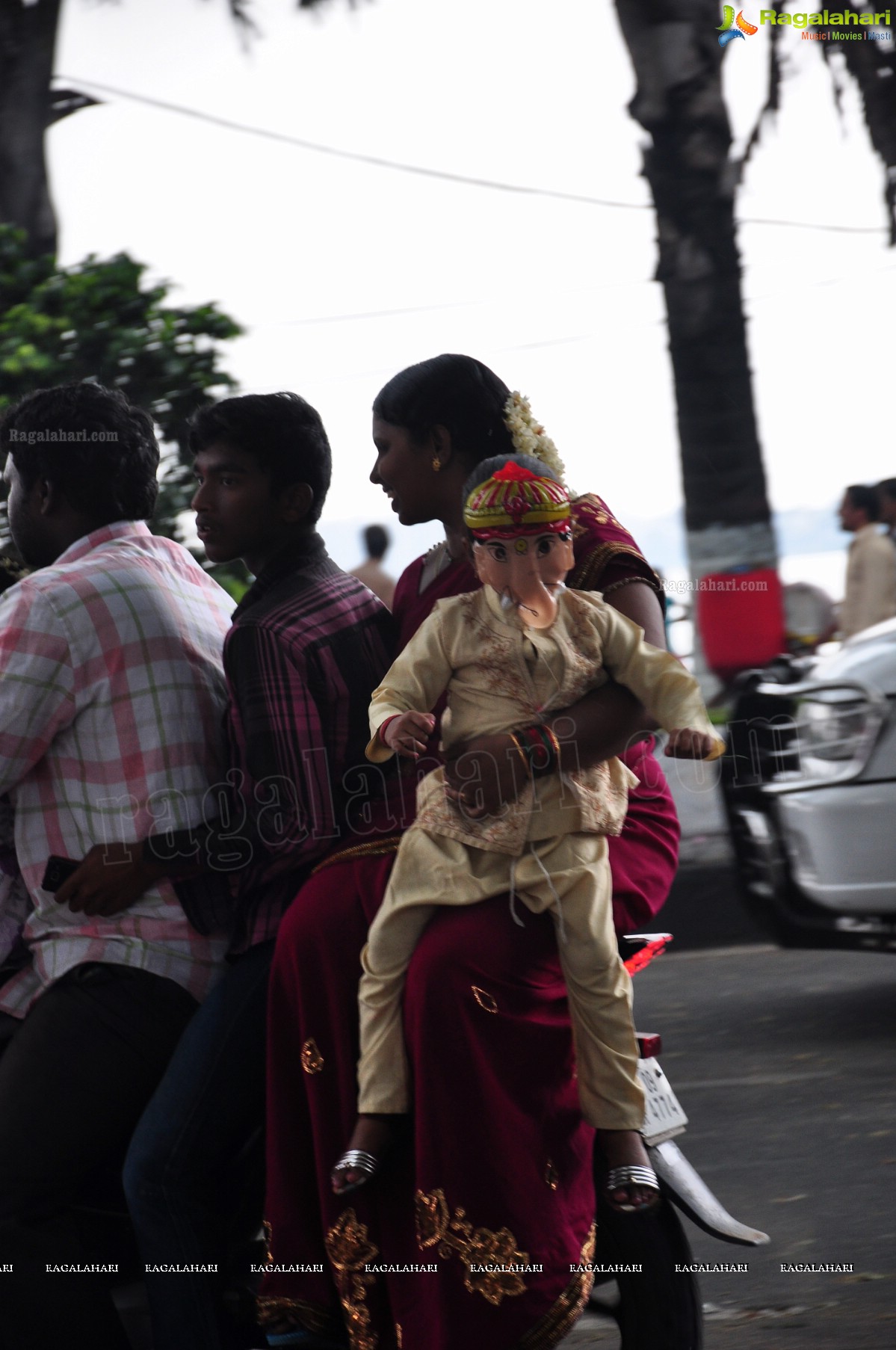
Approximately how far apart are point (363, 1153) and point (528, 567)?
795mm

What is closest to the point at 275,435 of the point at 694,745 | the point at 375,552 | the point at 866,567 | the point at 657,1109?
the point at 694,745

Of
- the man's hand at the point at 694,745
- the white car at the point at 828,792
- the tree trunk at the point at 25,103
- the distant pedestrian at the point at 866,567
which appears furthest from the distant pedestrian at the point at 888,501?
the man's hand at the point at 694,745

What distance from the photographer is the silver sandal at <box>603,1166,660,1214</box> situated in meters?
2.16

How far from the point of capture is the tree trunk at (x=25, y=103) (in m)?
7.93

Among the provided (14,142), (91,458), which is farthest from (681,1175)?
(14,142)

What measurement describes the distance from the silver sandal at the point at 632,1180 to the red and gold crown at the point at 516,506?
85 cm

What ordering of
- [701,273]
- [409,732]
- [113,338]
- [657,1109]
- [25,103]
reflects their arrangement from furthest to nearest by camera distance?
1. [701,273]
2. [25,103]
3. [113,338]
4. [657,1109]
5. [409,732]

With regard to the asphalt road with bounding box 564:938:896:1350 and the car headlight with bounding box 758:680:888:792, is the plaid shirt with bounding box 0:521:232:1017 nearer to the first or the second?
the asphalt road with bounding box 564:938:896:1350

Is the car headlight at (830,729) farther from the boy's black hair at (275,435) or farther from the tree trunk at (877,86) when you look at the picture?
the tree trunk at (877,86)

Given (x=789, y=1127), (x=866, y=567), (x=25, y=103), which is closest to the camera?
(x=789, y=1127)

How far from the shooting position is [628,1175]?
216 centimetres

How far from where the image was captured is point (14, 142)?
8.01 meters

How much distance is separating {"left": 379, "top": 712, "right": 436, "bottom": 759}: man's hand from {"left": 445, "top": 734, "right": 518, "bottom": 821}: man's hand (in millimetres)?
95

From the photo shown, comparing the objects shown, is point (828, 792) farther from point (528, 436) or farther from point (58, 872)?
point (58, 872)
